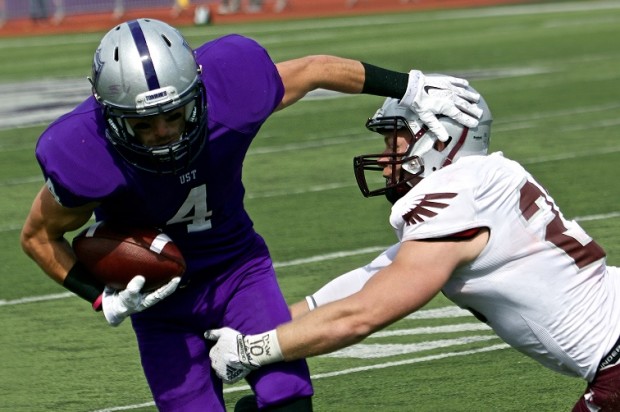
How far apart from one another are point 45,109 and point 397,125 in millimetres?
9742

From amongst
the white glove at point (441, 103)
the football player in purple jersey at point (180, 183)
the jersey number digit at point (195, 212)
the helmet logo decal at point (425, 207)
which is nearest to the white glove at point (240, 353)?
the football player in purple jersey at point (180, 183)

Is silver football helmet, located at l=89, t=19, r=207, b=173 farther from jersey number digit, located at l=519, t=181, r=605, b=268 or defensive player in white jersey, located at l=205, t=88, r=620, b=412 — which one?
jersey number digit, located at l=519, t=181, r=605, b=268

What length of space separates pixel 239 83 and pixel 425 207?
0.97 meters

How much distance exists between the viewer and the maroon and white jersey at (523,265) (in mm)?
3746

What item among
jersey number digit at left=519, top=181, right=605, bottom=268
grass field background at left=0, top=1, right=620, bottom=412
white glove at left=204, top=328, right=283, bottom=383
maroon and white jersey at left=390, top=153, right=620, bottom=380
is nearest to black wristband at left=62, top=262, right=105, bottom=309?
white glove at left=204, top=328, right=283, bottom=383

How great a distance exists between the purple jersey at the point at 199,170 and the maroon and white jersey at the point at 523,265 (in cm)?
72

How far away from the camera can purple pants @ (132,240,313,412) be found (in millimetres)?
4285

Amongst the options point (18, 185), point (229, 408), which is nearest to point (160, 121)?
point (229, 408)

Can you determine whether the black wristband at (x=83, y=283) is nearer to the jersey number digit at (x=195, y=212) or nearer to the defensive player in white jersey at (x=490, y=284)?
the jersey number digit at (x=195, y=212)

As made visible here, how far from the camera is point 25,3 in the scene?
25000mm

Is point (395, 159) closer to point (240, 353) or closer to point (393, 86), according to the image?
point (393, 86)

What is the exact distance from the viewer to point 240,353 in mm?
3857

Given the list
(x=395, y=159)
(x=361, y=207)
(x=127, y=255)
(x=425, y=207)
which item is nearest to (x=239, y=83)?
(x=395, y=159)

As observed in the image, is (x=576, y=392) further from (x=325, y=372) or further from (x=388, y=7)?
(x=388, y=7)
